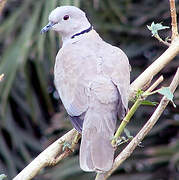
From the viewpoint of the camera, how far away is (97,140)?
2.44 metres

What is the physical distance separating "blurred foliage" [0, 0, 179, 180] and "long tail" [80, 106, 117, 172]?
1.82 meters

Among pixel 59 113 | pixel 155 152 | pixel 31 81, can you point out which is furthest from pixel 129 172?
pixel 31 81

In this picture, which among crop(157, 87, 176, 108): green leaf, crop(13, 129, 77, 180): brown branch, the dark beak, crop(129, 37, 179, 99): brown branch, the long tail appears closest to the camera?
crop(157, 87, 176, 108): green leaf

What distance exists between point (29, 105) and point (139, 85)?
2385mm

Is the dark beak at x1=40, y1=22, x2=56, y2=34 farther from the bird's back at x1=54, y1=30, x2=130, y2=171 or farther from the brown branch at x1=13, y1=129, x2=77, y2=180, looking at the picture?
the brown branch at x1=13, y1=129, x2=77, y2=180

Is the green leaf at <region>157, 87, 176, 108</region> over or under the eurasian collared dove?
over

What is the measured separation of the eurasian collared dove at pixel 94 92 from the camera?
2.41 meters

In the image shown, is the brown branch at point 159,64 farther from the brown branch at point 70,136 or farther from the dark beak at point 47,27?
the dark beak at point 47,27

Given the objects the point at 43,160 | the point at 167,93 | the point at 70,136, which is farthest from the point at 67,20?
the point at 167,93

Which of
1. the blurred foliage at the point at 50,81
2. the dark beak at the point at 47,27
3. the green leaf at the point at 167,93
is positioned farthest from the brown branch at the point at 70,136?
the blurred foliage at the point at 50,81

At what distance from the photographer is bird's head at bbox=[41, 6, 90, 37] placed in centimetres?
314

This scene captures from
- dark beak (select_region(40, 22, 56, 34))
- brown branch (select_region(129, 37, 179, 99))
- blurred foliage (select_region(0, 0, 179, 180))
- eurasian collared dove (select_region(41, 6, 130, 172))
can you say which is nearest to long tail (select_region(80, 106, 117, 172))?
eurasian collared dove (select_region(41, 6, 130, 172))

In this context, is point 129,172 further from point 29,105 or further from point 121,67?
point 121,67

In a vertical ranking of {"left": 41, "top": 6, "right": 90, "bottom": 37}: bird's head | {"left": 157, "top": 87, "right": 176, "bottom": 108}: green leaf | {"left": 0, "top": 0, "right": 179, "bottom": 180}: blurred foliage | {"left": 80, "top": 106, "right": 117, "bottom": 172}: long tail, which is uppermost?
{"left": 157, "top": 87, "right": 176, "bottom": 108}: green leaf
